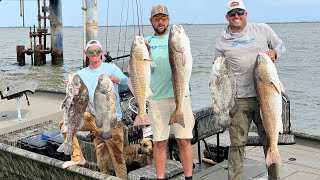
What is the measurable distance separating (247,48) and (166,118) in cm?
104

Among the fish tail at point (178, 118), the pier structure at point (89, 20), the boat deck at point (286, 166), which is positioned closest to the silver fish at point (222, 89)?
the fish tail at point (178, 118)

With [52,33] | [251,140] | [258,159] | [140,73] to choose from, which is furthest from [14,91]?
[52,33]

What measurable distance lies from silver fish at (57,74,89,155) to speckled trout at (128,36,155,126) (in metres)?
0.60

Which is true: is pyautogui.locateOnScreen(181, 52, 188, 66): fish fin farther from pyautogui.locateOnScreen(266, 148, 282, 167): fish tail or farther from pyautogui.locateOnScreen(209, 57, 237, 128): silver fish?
pyautogui.locateOnScreen(266, 148, 282, 167): fish tail

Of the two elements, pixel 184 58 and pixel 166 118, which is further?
pixel 166 118

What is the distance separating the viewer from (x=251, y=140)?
221 inches

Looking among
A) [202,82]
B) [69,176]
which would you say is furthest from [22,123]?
[202,82]

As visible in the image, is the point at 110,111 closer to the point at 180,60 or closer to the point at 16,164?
the point at 180,60

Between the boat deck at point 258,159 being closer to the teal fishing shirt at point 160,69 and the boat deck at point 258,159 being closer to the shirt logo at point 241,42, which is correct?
the teal fishing shirt at point 160,69

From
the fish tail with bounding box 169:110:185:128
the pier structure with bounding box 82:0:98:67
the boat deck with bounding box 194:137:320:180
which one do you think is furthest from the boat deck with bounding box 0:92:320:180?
the pier structure with bounding box 82:0:98:67

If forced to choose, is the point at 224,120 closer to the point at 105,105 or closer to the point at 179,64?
the point at 179,64

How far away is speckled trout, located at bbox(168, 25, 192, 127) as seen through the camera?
161 inches

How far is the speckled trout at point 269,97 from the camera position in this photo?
3.99 m

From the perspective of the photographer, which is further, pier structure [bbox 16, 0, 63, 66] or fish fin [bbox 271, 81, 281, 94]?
pier structure [bbox 16, 0, 63, 66]
